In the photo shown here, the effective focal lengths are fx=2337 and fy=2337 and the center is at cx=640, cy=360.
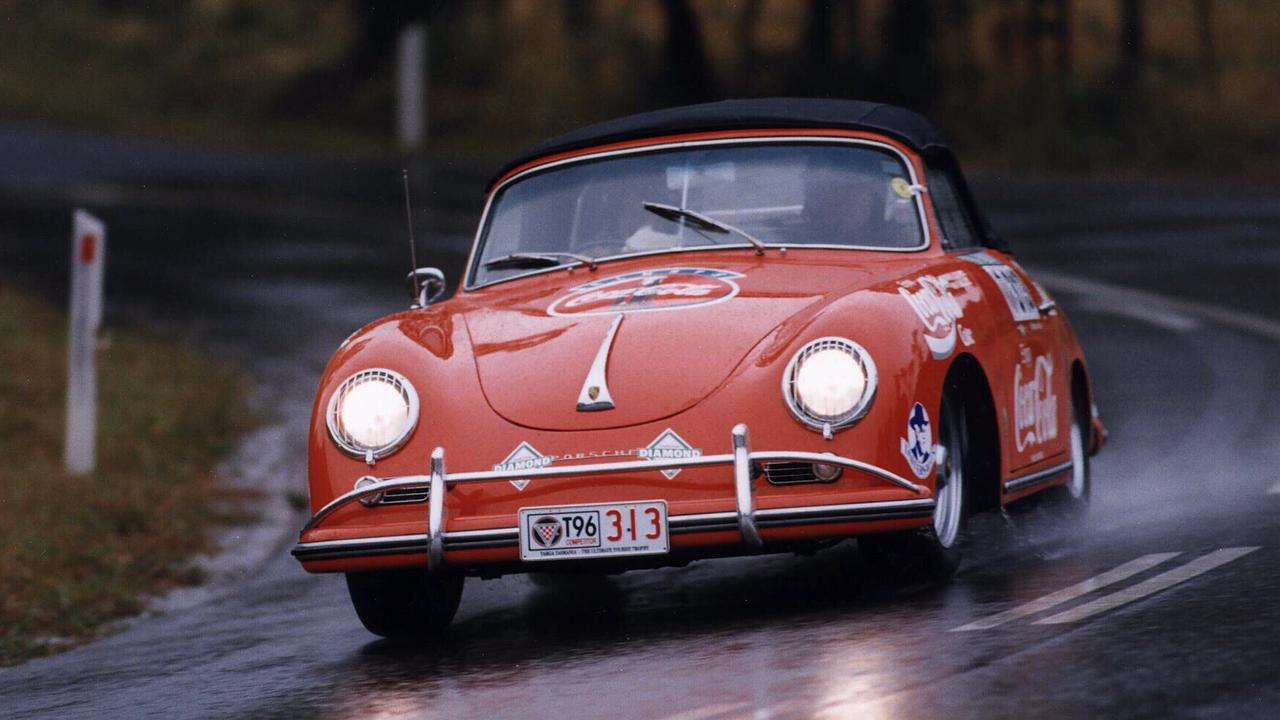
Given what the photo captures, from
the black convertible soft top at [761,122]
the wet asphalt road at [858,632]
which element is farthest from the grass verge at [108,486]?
the black convertible soft top at [761,122]

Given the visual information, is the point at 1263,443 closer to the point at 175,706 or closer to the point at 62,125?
the point at 175,706

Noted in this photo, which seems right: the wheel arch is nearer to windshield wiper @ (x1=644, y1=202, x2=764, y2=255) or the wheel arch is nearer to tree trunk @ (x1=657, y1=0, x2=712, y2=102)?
windshield wiper @ (x1=644, y1=202, x2=764, y2=255)

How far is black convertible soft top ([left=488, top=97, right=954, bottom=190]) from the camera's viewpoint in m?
8.28

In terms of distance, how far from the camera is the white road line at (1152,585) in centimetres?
630

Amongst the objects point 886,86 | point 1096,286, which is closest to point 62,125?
point 886,86

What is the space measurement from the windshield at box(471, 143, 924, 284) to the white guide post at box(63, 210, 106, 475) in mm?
4018

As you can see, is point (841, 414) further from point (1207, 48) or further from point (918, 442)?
point (1207, 48)

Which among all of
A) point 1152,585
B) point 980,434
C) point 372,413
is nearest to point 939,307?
point 980,434

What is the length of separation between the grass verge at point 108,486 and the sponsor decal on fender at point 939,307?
336cm

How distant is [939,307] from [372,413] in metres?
1.79

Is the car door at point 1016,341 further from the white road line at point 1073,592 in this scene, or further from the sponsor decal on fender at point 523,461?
the sponsor decal on fender at point 523,461

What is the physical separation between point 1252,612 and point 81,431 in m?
7.19

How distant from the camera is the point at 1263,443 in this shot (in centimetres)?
1048

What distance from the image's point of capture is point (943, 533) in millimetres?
7141
